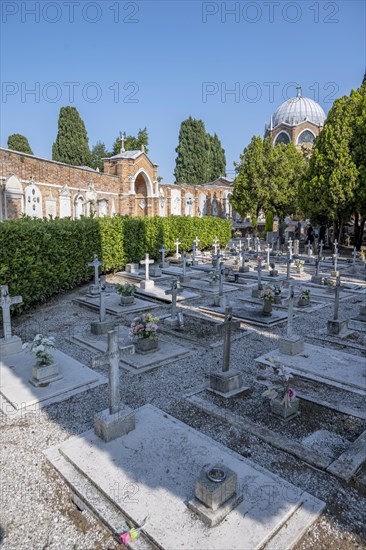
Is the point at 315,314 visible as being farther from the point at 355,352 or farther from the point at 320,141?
the point at 320,141

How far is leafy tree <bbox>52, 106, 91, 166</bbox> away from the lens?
45.1m

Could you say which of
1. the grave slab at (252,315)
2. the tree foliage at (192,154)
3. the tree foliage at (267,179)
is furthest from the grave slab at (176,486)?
the tree foliage at (192,154)

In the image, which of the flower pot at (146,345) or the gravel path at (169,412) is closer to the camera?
the gravel path at (169,412)

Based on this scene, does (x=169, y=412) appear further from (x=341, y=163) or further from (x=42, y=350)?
(x=341, y=163)

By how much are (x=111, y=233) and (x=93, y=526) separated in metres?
14.0

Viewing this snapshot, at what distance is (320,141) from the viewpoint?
24953 mm

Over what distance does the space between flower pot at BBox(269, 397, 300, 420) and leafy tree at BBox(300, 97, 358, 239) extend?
20964mm

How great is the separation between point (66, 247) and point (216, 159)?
49.9m

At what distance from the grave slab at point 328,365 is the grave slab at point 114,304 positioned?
4.78m

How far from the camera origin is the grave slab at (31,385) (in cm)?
571

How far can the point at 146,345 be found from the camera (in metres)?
7.63

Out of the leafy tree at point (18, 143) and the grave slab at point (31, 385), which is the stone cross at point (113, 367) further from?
the leafy tree at point (18, 143)

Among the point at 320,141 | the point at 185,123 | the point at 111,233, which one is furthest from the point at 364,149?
the point at 185,123

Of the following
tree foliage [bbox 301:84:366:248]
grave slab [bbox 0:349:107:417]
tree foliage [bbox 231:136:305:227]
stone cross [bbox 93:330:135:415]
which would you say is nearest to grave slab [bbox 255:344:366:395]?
grave slab [bbox 0:349:107:417]
